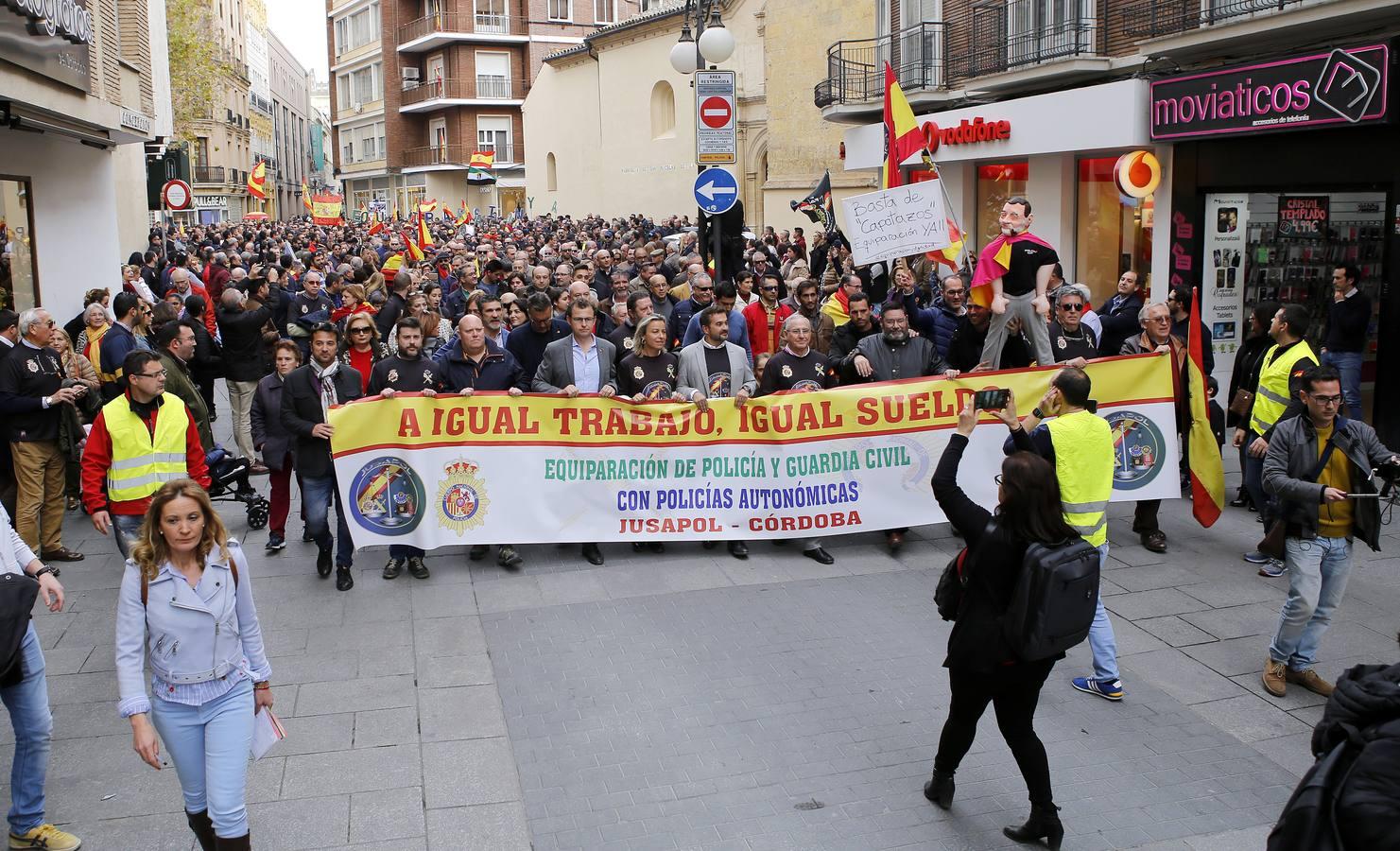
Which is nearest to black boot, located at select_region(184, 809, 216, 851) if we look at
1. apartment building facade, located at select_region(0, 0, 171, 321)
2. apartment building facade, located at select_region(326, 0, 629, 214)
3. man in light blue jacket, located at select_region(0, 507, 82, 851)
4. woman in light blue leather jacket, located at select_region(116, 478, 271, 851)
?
woman in light blue leather jacket, located at select_region(116, 478, 271, 851)

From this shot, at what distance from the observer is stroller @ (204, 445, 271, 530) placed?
10.1 meters

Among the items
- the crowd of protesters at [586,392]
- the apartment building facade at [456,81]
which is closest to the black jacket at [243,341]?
the crowd of protesters at [586,392]

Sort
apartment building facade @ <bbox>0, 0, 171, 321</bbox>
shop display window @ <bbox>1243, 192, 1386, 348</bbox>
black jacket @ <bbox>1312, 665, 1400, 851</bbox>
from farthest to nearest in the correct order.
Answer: shop display window @ <bbox>1243, 192, 1386, 348</bbox>
apartment building facade @ <bbox>0, 0, 171, 321</bbox>
black jacket @ <bbox>1312, 665, 1400, 851</bbox>

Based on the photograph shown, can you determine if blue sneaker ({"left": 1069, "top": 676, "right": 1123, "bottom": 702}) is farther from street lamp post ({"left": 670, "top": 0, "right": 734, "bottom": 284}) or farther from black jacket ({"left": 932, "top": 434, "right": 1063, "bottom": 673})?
street lamp post ({"left": 670, "top": 0, "right": 734, "bottom": 284})

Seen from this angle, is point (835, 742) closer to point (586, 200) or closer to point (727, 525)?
point (727, 525)

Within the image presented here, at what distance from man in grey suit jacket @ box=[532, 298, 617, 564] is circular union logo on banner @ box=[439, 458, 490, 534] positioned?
2.72 ft

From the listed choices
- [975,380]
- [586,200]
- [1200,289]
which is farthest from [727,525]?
[586,200]

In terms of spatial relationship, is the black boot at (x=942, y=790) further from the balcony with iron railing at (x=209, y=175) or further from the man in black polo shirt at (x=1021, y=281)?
the balcony with iron railing at (x=209, y=175)

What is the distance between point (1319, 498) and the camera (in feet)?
20.1

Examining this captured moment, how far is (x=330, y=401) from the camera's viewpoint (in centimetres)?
861

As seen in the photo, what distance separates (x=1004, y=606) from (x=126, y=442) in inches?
187

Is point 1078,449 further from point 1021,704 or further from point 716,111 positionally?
point 716,111

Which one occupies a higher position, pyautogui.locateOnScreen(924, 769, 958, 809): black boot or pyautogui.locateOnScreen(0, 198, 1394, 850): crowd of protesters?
pyautogui.locateOnScreen(0, 198, 1394, 850): crowd of protesters

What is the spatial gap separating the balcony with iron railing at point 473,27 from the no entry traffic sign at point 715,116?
60028 millimetres
